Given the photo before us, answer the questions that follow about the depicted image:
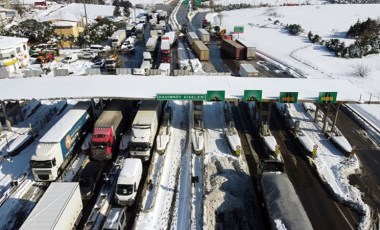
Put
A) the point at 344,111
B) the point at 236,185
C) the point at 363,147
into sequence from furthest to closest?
the point at 344,111 → the point at 363,147 → the point at 236,185

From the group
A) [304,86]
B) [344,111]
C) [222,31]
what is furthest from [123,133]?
[222,31]

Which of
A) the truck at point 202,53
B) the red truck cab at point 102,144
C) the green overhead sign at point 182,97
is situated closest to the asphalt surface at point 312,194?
the green overhead sign at point 182,97

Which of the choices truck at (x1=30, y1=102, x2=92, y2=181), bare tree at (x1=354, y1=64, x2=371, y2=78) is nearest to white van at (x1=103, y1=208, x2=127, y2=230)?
truck at (x1=30, y1=102, x2=92, y2=181)

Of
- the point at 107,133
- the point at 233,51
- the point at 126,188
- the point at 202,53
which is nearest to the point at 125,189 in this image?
the point at 126,188

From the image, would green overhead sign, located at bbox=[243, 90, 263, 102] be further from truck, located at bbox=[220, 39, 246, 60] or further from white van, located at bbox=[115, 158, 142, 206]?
truck, located at bbox=[220, 39, 246, 60]

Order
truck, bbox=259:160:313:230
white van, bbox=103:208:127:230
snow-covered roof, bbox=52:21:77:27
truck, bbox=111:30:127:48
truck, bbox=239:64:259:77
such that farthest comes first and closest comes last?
snow-covered roof, bbox=52:21:77:27, truck, bbox=111:30:127:48, truck, bbox=239:64:259:77, white van, bbox=103:208:127:230, truck, bbox=259:160:313:230

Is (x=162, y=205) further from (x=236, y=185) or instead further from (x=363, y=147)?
(x=363, y=147)
